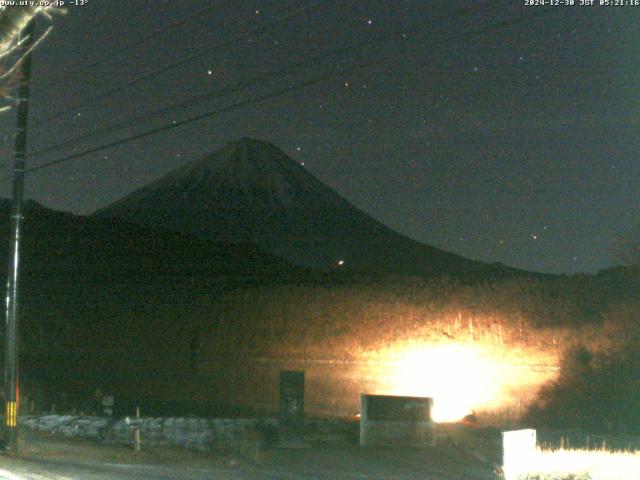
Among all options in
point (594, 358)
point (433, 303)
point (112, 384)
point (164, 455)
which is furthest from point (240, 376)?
point (164, 455)

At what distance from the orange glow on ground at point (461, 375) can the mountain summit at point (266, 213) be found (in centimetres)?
5785

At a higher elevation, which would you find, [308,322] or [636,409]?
[308,322]

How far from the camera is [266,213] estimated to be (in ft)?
443

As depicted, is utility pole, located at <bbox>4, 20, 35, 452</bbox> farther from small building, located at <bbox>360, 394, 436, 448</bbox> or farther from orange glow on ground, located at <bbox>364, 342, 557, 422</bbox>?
orange glow on ground, located at <bbox>364, 342, 557, 422</bbox>

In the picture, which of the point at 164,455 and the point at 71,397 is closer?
the point at 164,455

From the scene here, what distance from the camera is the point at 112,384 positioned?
41.0 meters

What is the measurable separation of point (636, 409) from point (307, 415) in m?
11.4

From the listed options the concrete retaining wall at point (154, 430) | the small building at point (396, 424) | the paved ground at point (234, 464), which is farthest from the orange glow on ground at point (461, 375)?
the concrete retaining wall at point (154, 430)

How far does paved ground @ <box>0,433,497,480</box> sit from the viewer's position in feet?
48.9

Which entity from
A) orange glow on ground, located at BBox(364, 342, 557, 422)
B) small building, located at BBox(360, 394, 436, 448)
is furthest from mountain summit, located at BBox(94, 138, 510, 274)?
small building, located at BBox(360, 394, 436, 448)

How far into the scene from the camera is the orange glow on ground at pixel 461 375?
102ft

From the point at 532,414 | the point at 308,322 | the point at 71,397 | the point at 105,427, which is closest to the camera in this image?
the point at 105,427

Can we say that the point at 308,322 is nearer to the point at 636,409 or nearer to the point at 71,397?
the point at 71,397

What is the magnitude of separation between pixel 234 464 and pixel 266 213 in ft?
385
